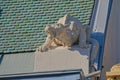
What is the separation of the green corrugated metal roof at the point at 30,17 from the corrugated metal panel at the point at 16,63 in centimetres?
23

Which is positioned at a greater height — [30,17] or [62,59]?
[30,17]

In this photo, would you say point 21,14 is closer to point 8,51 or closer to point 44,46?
point 8,51

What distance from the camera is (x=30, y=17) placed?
21625 millimetres

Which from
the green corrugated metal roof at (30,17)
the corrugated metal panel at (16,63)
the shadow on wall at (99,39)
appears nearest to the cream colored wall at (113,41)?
the shadow on wall at (99,39)

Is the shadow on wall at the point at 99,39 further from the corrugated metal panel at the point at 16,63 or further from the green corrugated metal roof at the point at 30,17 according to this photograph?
the corrugated metal panel at the point at 16,63

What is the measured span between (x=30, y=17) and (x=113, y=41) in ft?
8.69

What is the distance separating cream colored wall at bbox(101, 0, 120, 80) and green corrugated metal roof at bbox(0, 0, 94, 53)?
2.53 ft

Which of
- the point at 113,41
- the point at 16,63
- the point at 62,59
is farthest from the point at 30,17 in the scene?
the point at 62,59

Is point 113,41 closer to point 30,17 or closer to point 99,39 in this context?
point 99,39

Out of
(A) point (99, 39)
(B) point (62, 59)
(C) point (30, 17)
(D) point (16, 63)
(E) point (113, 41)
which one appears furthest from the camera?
(C) point (30, 17)

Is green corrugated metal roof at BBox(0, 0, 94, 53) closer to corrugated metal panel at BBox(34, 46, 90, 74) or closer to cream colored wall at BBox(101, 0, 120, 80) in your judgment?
cream colored wall at BBox(101, 0, 120, 80)

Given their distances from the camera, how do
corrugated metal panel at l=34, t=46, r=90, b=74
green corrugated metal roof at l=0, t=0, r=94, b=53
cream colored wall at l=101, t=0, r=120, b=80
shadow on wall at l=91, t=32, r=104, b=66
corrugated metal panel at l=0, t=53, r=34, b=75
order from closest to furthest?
corrugated metal panel at l=34, t=46, r=90, b=74
shadow on wall at l=91, t=32, r=104, b=66
corrugated metal panel at l=0, t=53, r=34, b=75
cream colored wall at l=101, t=0, r=120, b=80
green corrugated metal roof at l=0, t=0, r=94, b=53

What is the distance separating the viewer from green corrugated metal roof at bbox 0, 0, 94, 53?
20.8 m

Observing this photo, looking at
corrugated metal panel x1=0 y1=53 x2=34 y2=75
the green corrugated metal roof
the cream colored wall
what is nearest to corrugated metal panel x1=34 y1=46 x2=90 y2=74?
corrugated metal panel x1=0 y1=53 x2=34 y2=75
